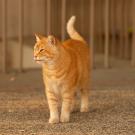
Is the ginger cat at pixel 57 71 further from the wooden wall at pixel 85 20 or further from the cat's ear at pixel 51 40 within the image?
the wooden wall at pixel 85 20

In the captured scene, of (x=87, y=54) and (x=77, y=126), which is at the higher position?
(x=87, y=54)

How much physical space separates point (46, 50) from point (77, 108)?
3.29 feet

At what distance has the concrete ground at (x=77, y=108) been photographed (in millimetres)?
3977

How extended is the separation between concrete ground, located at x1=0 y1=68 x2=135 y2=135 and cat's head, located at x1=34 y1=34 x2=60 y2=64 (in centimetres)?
56

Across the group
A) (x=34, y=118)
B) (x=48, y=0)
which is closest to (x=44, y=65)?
(x=34, y=118)

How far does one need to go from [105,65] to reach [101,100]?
86.3 inches

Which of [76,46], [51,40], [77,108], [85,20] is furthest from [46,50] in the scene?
[85,20]

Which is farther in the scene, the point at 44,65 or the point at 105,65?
the point at 105,65

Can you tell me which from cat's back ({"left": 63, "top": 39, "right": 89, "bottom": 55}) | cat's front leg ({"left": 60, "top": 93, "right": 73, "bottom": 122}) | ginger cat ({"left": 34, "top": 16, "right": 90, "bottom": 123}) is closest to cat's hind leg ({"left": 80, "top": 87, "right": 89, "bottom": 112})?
ginger cat ({"left": 34, "top": 16, "right": 90, "bottom": 123})

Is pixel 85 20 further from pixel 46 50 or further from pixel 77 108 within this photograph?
pixel 46 50

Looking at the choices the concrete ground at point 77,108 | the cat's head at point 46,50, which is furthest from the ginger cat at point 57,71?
the concrete ground at point 77,108

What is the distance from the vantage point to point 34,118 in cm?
440

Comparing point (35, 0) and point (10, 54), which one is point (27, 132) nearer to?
point (10, 54)

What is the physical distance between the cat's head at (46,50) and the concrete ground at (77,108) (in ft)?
1.83
